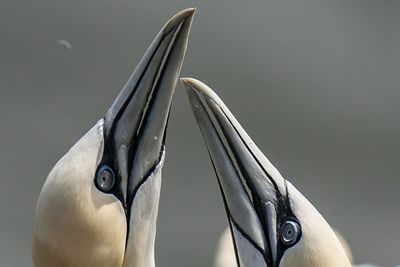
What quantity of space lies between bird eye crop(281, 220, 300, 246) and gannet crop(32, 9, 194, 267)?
0.52m

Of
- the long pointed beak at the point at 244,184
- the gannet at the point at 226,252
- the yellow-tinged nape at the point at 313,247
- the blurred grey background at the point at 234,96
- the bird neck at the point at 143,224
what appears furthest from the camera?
the blurred grey background at the point at 234,96

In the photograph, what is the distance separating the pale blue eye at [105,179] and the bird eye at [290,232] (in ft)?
2.00

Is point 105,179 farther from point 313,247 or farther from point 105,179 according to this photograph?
point 313,247

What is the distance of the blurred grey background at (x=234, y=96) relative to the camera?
5562 mm

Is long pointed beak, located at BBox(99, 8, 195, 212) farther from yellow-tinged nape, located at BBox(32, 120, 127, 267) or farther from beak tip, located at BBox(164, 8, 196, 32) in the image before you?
yellow-tinged nape, located at BBox(32, 120, 127, 267)

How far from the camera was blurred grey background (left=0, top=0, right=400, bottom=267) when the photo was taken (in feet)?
18.2

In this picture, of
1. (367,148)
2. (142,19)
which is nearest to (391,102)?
(367,148)

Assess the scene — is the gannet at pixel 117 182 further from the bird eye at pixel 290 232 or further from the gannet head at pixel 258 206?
the bird eye at pixel 290 232

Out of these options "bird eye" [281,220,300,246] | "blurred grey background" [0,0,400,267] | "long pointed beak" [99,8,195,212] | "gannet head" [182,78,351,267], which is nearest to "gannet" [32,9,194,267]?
"long pointed beak" [99,8,195,212]

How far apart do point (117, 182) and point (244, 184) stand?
1.44ft

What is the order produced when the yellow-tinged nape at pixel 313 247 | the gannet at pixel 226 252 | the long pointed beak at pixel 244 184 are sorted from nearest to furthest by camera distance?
1. the yellow-tinged nape at pixel 313 247
2. the long pointed beak at pixel 244 184
3. the gannet at pixel 226 252

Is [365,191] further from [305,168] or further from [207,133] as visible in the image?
[207,133]

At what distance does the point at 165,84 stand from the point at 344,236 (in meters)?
2.09

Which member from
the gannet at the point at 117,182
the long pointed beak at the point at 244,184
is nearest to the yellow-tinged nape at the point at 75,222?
the gannet at the point at 117,182
